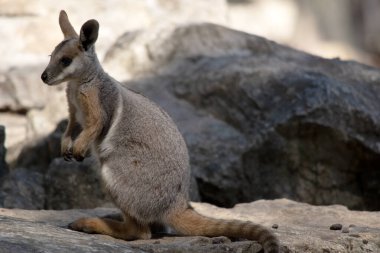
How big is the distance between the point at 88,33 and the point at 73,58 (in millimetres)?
193

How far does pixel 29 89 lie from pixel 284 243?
6640 millimetres

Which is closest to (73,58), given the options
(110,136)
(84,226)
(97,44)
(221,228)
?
(110,136)

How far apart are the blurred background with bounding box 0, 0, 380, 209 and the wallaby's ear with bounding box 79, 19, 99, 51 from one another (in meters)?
2.03

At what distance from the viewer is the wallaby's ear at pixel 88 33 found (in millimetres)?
5480

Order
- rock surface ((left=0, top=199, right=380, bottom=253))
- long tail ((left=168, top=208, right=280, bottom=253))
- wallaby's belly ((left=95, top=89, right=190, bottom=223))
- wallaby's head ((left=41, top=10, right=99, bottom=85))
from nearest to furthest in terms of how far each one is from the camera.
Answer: rock surface ((left=0, top=199, right=380, bottom=253)) < long tail ((left=168, top=208, right=280, bottom=253)) < wallaby's belly ((left=95, top=89, right=190, bottom=223)) < wallaby's head ((left=41, top=10, right=99, bottom=85))

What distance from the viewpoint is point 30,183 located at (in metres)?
7.62

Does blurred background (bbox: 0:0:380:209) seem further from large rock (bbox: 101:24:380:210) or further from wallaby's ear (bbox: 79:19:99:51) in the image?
wallaby's ear (bbox: 79:19:99:51)

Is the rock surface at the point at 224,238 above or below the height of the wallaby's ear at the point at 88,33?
below

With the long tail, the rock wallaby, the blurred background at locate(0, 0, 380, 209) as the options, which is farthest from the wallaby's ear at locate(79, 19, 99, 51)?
the blurred background at locate(0, 0, 380, 209)

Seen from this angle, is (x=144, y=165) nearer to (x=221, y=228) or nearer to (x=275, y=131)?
(x=221, y=228)

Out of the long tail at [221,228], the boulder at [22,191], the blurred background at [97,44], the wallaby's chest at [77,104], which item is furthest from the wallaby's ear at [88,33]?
the boulder at [22,191]

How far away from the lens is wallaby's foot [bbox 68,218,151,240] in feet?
17.2

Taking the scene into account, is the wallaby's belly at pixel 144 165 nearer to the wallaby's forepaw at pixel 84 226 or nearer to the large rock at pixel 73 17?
the wallaby's forepaw at pixel 84 226

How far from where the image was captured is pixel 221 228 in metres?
5.14
